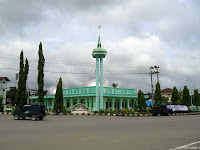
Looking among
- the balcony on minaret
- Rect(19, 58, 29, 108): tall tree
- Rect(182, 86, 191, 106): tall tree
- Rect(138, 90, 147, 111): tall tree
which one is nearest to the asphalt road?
Rect(19, 58, 29, 108): tall tree

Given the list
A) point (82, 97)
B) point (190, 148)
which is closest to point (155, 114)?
point (82, 97)

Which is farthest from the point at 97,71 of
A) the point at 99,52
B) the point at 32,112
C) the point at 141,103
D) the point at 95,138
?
the point at 95,138

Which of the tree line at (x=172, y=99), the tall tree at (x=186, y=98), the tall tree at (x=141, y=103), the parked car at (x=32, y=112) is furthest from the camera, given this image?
the tall tree at (x=186, y=98)

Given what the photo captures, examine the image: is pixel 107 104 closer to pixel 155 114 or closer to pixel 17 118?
pixel 155 114

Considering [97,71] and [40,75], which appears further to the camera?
[97,71]

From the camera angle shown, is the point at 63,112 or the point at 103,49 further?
the point at 103,49

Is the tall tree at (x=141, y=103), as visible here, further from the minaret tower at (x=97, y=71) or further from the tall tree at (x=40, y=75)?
the tall tree at (x=40, y=75)

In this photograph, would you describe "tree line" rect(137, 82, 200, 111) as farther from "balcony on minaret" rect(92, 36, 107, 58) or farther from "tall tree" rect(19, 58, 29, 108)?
"tall tree" rect(19, 58, 29, 108)

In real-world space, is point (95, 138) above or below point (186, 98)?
below

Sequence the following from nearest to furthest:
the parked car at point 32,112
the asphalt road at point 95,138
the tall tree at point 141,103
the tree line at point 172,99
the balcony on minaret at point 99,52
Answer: the asphalt road at point 95,138
the parked car at point 32,112
the tree line at point 172,99
the tall tree at point 141,103
the balcony on minaret at point 99,52

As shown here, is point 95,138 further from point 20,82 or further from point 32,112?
Answer: point 20,82

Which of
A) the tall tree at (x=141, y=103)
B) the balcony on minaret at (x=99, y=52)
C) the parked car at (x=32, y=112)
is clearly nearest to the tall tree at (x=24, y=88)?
the balcony on minaret at (x=99, y=52)

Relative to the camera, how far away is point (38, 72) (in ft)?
135

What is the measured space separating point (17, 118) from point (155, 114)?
78.3 ft
